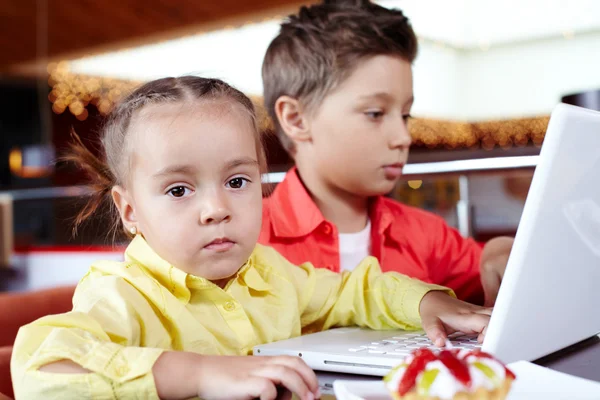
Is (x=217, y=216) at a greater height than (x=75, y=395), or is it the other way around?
(x=217, y=216)

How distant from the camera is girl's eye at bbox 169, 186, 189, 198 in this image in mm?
764

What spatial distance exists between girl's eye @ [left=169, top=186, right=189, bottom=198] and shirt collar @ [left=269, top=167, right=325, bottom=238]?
522 mm

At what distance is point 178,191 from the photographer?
2.52ft

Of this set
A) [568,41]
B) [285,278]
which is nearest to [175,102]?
[285,278]

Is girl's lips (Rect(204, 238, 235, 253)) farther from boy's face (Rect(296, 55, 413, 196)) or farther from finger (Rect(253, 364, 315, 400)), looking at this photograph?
boy's face (Rect(296, 55, 413, 196))

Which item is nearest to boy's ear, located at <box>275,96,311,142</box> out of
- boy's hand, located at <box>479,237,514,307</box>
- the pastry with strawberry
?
boy's hand, located at <box>479,237,514,307</box>

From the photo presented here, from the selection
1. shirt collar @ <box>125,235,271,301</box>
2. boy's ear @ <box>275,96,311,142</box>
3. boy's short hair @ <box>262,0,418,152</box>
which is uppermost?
boy's short hair @ <box>262,0,418,152</box>

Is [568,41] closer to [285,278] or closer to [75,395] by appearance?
[285,278]

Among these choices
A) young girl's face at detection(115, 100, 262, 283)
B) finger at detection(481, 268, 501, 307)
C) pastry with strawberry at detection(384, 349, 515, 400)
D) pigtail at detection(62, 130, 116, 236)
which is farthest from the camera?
finger at detection(481, 268, 501, 307)

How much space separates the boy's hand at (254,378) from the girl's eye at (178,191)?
21 cm

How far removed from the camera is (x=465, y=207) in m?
1.91

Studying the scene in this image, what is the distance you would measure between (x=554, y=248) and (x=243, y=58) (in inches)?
219

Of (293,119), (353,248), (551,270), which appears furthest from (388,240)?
(551,270)

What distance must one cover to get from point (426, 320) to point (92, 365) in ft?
1.33
